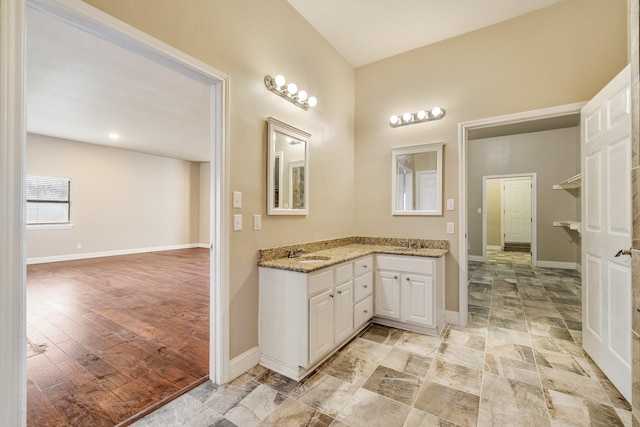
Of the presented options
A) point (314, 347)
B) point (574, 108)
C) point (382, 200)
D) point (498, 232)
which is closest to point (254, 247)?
point (314, 347)

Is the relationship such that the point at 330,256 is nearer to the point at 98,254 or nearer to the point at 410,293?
the point at 410,293

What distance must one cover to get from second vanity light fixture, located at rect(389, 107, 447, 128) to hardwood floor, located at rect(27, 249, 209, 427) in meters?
3.06

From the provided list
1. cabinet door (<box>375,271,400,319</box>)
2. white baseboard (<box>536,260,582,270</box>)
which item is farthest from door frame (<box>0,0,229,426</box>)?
white baseboard (<box>536,260,582,270</box>)

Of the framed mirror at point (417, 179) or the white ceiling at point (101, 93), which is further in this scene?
the framed mirror at point (417, 179)

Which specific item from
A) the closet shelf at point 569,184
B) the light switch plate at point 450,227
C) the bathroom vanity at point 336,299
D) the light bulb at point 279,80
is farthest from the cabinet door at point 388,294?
the closet shelf at point 569,184

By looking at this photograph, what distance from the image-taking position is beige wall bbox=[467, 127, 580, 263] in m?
5.82

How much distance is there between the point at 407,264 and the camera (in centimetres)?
284

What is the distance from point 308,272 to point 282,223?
0.68m

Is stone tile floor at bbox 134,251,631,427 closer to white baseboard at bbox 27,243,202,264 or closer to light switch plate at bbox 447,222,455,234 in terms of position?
light switch plate at bbox 447,222,455,234

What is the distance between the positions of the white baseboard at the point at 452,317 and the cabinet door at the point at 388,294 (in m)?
0.60

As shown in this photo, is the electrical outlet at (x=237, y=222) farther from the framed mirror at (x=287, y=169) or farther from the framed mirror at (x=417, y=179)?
the framed mirror at (x=417, y=179)

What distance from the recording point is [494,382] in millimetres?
1987

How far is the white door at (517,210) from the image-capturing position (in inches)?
327

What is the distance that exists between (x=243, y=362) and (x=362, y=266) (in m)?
1.32
